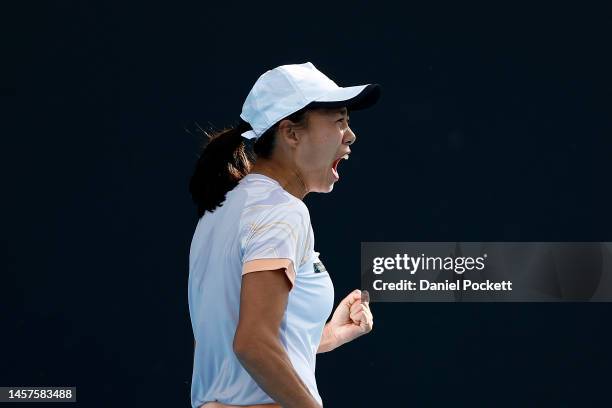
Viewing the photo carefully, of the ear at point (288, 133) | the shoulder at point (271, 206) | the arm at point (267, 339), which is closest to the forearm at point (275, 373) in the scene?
the arm at point (267, 339)

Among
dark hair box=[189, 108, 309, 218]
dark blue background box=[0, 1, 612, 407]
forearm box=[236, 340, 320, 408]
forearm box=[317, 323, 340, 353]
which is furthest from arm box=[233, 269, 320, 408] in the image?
dark blue background box=[0, 1, 612, 407]

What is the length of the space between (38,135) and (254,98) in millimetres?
1582

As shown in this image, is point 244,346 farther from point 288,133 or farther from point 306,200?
point 306,200

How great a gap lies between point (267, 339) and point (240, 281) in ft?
0.40

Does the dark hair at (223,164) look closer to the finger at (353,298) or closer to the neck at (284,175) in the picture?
the neck at (284,175)

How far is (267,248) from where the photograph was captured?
130 centimetres

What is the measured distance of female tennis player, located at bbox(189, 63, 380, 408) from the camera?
129 cm

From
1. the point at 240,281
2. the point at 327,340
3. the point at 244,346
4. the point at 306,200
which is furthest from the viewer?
the point at 306,200

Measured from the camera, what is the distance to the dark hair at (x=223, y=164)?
1.45 meters

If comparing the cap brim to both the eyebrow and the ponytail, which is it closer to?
the eyebrow

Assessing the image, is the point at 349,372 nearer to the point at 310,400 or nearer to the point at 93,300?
the point at 93,300

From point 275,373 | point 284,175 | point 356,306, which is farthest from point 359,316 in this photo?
point 275,373

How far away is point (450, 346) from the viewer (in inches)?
113

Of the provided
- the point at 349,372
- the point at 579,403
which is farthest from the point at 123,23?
the point at 579,403
